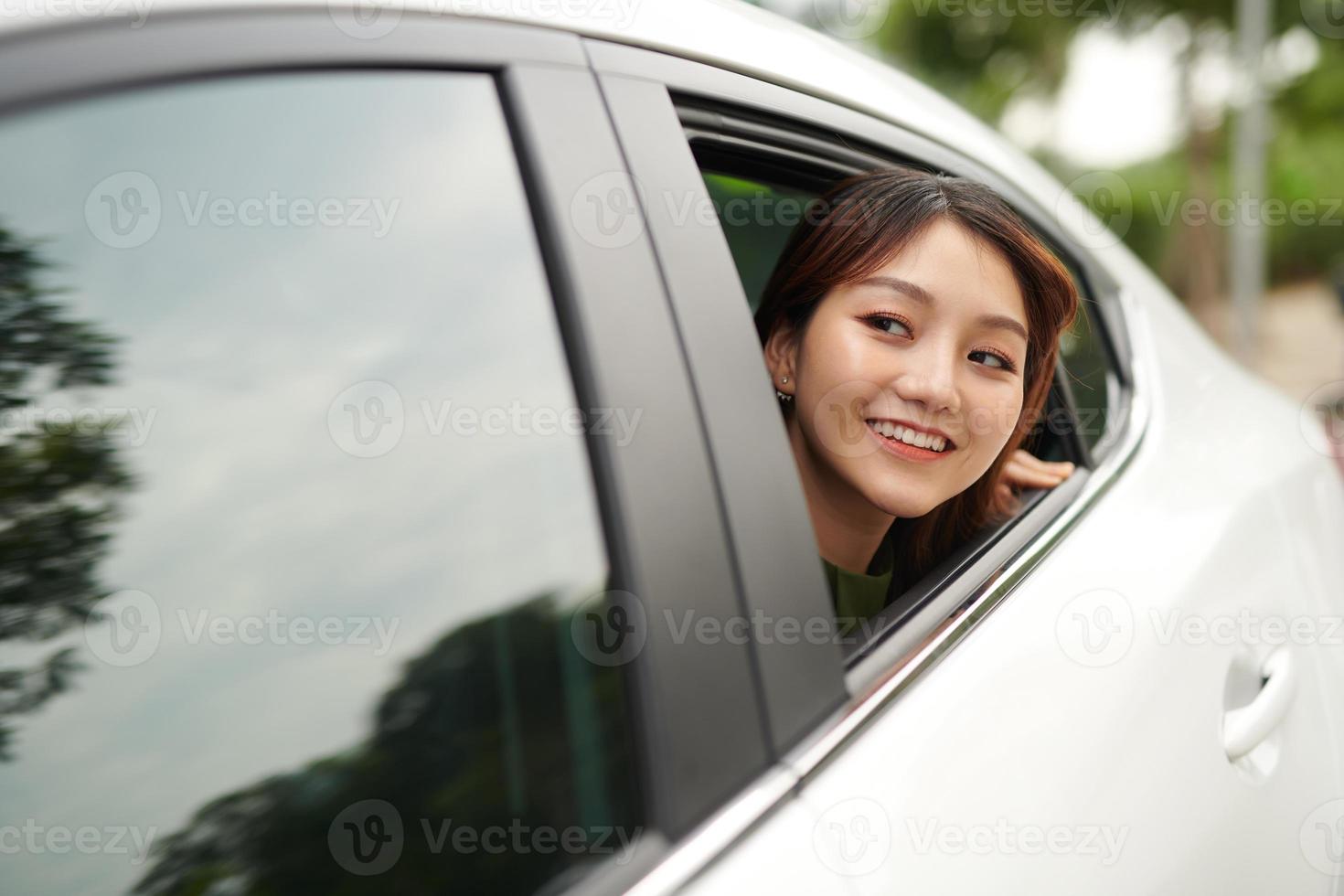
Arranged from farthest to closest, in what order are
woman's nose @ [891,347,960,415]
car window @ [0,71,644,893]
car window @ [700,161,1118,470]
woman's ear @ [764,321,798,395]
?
car window @ [700,161,1118,470]
woman's ear @ [764,321,798,395]
woman's nose @ [891,347,960,415]
car window @ [0,71,644,893]

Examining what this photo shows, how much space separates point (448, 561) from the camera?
0.85 metres

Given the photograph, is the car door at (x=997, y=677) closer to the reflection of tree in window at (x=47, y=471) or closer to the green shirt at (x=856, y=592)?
the green shirt at (x=856, y=592)

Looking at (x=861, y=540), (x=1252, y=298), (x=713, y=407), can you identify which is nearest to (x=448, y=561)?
(x=713, y=407)

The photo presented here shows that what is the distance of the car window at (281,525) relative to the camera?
2.43 feet

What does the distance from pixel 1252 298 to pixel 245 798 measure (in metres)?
10.6

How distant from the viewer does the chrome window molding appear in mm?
850

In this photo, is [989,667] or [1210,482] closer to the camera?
[989,667]

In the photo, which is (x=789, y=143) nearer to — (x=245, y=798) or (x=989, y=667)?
(x=989, y=667)

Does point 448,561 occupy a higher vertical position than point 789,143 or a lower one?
lower

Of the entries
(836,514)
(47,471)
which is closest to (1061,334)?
(836,514)

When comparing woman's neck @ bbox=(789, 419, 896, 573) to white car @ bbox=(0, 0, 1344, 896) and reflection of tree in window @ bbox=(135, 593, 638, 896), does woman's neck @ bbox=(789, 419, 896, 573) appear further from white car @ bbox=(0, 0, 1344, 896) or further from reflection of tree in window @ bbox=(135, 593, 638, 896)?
reflection of tree in window @ bbox=(135, 593, 638, 896)

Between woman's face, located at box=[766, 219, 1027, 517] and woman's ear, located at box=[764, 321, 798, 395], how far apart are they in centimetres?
9

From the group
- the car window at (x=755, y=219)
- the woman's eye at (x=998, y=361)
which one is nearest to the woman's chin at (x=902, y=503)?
the woman's eye at (x=998, y=361)

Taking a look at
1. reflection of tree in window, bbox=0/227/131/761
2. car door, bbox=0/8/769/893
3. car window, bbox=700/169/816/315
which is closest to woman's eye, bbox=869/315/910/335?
car window, bbox=700/169/816/315
